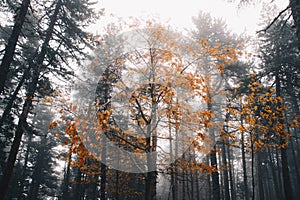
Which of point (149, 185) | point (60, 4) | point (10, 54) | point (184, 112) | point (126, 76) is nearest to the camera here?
point (184, 112)

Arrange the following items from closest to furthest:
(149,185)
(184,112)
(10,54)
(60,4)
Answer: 1. (184,112)
2. (149,185)
3. (10,54)
4. (60,4)

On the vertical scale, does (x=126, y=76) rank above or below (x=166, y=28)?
below

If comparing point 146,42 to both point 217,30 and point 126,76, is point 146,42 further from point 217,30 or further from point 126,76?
point 217,30

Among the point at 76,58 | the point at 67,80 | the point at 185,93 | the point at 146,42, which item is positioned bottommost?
the point at 185,93

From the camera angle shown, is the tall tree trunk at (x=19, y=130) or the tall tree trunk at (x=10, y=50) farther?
the tall tree trunk at (x=19, y=130)

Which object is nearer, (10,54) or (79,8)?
(10,54)

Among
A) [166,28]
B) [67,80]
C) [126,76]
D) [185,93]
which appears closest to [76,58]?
[67,80]

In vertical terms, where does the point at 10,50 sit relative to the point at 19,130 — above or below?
above

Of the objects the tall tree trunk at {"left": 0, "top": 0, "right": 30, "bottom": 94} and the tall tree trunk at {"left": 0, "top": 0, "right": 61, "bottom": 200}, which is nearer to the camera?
the tall tree trunk at {"left": 0, "top": 0, "right": 30, "bottom": 94}

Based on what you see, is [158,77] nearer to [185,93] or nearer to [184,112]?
[185,93]

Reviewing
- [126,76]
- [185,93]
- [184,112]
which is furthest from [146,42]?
[184,112]

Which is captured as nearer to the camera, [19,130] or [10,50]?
[10,50]

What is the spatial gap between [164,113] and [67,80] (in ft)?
22.8

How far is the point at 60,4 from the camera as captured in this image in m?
10.7
